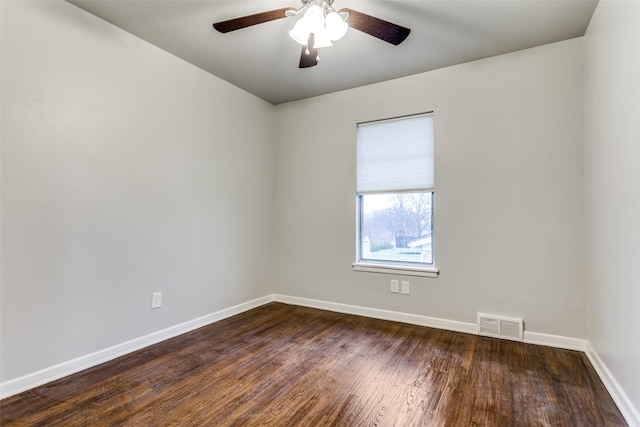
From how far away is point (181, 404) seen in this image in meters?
1.81

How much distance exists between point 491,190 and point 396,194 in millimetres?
912

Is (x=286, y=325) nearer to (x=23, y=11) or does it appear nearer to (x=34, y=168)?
(x=34, y=168)

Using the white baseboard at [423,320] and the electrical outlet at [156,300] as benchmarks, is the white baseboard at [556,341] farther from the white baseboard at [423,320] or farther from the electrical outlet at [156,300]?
the electrical outlet at [156,300]

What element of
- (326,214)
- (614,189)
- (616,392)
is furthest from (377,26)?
(616,392)

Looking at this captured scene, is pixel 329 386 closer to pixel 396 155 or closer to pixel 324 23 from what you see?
pixel 324 23

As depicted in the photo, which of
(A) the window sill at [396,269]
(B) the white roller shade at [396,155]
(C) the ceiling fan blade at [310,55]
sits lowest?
(A) the window sill at [396,269]

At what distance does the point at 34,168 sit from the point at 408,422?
107 inches

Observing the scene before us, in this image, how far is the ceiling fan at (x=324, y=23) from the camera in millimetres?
1754

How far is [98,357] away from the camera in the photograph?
2.30m

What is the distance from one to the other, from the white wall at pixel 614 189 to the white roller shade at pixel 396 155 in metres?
1.27

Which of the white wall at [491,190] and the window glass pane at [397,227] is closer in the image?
the white wall at [491,190]

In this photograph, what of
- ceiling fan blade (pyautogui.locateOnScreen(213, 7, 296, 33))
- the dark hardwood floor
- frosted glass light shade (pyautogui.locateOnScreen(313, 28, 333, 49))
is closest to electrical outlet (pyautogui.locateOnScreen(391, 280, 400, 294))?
the dark hardwood floor

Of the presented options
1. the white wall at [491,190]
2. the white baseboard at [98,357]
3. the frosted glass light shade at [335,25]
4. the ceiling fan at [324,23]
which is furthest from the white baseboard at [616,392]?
the white baseboard at [98,357]

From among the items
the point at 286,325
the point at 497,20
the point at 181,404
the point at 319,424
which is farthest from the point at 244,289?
the point at 497,20
